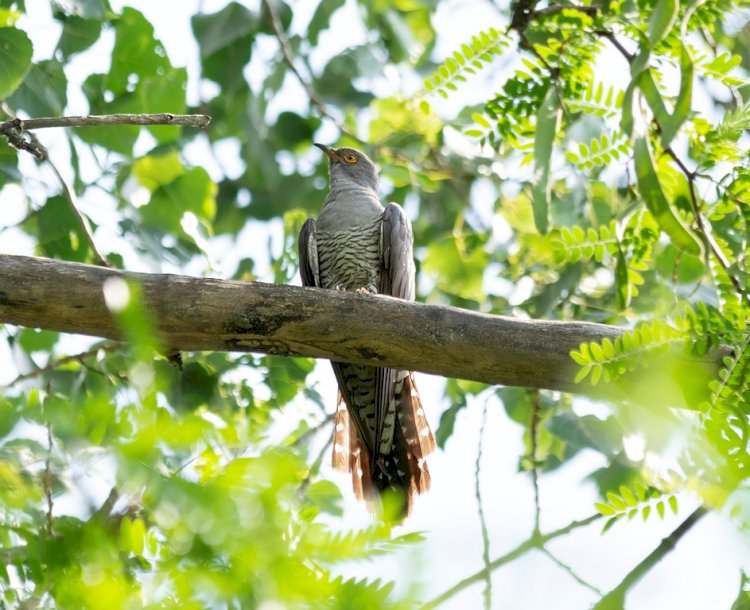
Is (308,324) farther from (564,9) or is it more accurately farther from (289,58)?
(289,58)

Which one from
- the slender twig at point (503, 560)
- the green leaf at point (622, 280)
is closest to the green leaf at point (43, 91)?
the green leaf at point (622, 280)

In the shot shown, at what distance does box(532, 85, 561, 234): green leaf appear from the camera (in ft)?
9.27

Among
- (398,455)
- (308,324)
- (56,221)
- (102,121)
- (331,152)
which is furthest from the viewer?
(331,152)

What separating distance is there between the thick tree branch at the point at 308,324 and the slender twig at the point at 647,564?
0.48m

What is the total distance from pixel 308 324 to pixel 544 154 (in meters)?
0.93

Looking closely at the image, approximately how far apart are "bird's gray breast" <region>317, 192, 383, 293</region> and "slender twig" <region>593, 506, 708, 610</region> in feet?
8.37

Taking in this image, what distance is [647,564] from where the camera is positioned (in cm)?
215

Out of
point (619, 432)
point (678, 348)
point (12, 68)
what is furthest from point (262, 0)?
point (678, 348)

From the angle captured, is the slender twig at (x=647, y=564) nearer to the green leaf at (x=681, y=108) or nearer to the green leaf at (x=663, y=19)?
the green leaf at (x=681, y=108)

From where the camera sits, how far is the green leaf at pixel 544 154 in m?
2.83

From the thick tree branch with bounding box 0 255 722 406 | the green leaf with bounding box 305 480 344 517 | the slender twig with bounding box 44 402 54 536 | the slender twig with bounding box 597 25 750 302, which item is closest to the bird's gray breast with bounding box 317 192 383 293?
the green leaf with bounding box 305 480 344 517

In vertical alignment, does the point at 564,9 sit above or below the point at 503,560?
above

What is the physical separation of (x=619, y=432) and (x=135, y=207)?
7.99ft

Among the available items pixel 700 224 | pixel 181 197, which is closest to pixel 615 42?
pixel 700 224
